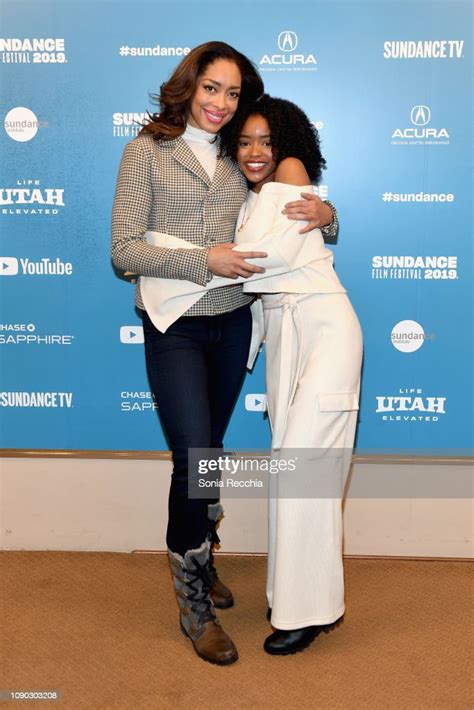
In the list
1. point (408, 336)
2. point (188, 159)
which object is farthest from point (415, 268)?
point (188, 159)

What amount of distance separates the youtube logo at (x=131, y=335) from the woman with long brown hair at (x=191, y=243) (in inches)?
25.0

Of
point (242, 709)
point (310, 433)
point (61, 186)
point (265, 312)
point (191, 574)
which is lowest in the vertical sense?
point (242, 709)

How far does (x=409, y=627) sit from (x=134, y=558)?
115 cm

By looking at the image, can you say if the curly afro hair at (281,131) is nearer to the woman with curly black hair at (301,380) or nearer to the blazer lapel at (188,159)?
the woman with curly black hair at (301,380)

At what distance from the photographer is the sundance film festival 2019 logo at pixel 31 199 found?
298 cm

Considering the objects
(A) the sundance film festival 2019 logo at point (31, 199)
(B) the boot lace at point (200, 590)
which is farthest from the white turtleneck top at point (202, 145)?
(B) the boot lace at point (200, 590)

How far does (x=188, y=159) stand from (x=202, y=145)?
9 centimetres

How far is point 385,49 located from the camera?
2818mm

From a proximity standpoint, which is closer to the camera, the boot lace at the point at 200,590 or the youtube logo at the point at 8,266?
the boot lace at the point at 200,590

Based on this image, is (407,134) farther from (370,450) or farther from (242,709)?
(242,709)

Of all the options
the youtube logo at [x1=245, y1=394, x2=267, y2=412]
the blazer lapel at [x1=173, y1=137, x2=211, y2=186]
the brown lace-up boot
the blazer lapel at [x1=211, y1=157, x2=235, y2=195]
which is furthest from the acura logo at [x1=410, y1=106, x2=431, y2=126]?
the brown lace-up boot

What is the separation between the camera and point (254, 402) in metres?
3.12

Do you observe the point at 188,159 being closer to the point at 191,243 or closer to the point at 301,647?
the point at 191,243

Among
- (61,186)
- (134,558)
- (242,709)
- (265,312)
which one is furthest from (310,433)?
(61,186)
